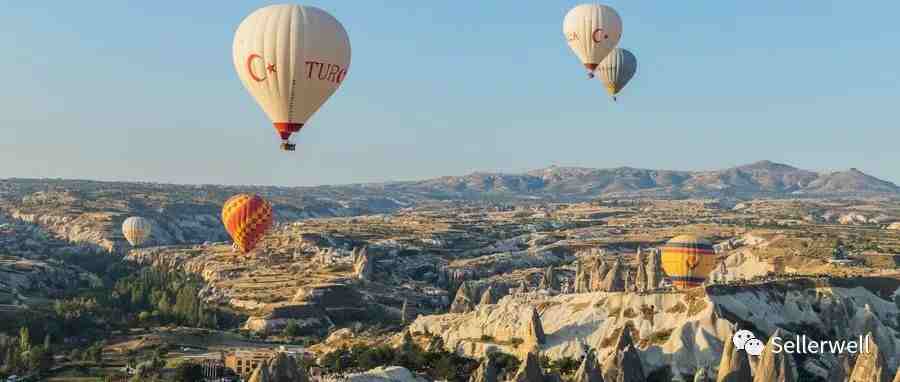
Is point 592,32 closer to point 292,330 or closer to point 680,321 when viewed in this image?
point 680,321

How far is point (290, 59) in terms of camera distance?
70438 millimetres

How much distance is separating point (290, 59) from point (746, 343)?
121ft

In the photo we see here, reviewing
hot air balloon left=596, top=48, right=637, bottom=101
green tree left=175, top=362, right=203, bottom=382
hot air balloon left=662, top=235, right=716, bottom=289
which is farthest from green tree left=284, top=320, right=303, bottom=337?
hot air balloon left=662, top=235, right=716, bottom=289

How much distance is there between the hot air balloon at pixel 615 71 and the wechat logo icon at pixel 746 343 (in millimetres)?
51278

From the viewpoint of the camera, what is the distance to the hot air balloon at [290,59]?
7044cm

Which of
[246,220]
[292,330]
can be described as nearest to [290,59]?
[246,220]

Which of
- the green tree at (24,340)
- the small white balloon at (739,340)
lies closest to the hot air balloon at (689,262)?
the small white balloon at (739,340)

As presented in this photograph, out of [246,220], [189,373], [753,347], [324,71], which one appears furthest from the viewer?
[246,220]

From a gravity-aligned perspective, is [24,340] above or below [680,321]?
below

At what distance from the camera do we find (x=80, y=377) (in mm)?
107000

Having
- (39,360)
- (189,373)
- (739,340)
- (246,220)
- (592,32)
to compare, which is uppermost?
(592,32)

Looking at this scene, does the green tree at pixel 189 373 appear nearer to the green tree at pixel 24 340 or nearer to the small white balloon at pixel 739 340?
the green tree at pixel 24 340

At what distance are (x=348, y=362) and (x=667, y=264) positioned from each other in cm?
3619

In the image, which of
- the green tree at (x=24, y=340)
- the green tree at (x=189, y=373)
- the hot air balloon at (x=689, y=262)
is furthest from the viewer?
the green tree at (x=24, y=340)
